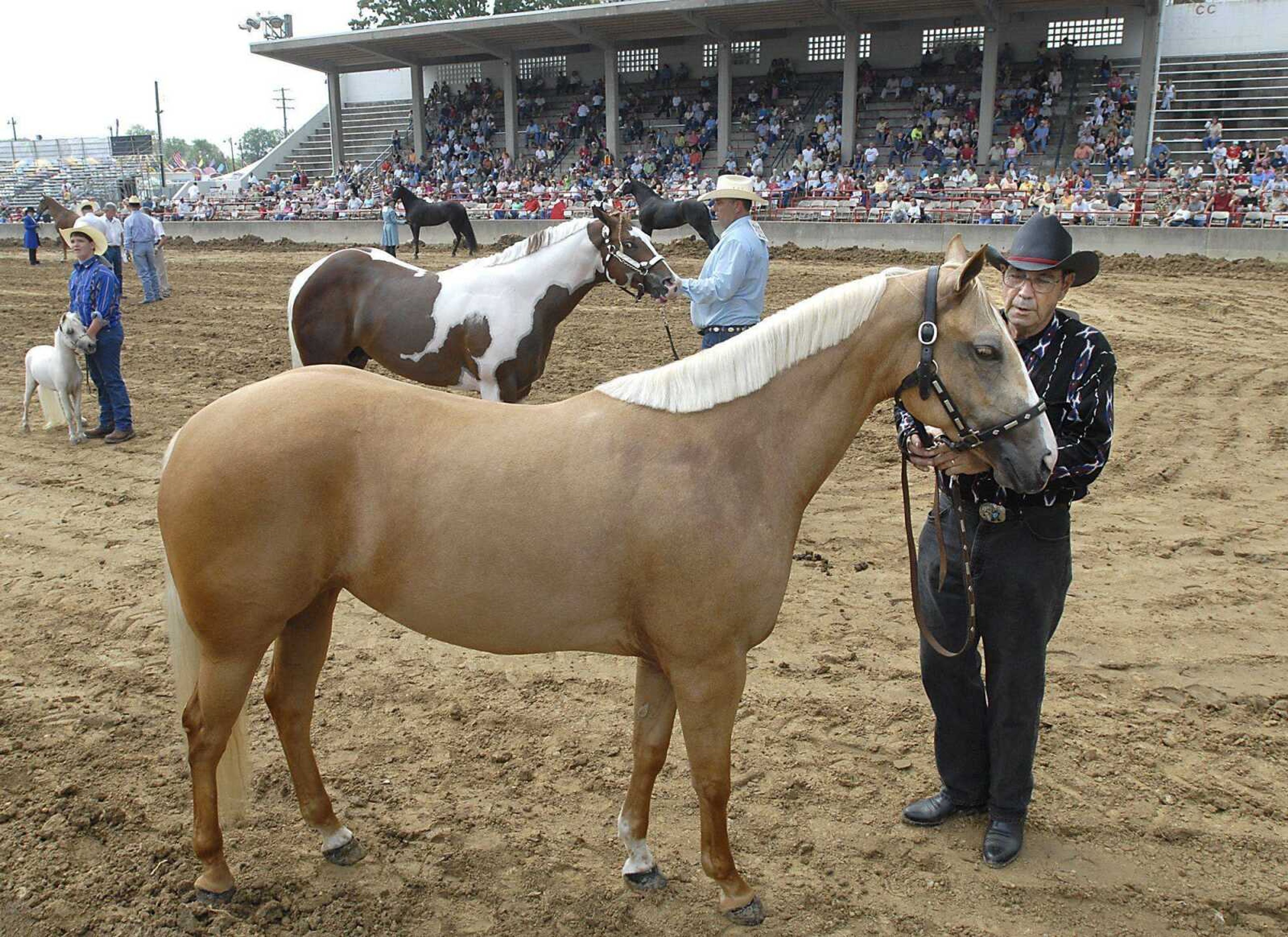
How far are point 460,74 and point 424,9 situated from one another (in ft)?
71.8

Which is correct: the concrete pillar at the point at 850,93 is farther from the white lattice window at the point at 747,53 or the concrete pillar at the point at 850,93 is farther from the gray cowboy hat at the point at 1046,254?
the gray cowboy hat at the point at 1046,254

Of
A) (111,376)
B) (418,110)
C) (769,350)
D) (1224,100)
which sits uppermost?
(418,110)

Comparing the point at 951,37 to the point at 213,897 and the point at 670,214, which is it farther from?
the point at 213,897

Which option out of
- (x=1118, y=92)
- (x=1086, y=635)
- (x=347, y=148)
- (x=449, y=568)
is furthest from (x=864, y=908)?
(x=347, y=148)

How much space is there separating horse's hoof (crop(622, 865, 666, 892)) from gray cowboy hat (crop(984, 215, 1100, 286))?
2.27 meters

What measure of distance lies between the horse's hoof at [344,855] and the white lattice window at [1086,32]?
34.3 meters

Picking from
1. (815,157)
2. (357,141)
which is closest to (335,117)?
(357,141)

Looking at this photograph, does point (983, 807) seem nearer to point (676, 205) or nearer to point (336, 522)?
point (336, 522)

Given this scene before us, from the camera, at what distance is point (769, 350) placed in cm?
270

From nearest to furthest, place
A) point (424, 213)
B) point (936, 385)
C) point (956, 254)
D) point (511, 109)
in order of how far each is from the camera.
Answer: point (936, 385) → point (956, 254) → point (424, 213) → point (511, 109)

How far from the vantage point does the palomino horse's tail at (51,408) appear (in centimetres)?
849

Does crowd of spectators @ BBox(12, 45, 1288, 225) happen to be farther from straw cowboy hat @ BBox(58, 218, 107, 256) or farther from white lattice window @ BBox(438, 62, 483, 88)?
straw cowboy hat @ BBox(58, 218, 107, 256)

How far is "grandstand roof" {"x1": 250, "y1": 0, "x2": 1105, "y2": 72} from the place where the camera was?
98.1 feet

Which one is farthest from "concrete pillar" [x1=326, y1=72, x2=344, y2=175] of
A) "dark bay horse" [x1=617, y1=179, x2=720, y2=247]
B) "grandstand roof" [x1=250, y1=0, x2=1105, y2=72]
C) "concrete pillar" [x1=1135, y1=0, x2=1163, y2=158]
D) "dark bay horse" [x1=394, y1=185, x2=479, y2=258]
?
"concrete pillar" [x1=1135, y1=0, x2=1163, y2=158]
